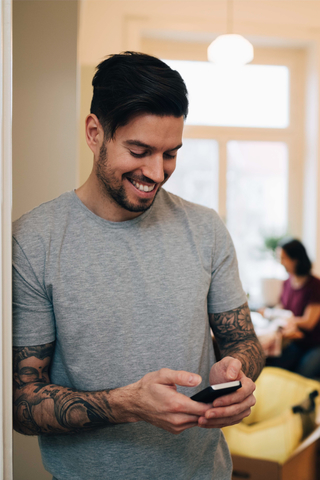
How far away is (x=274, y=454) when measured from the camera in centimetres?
163

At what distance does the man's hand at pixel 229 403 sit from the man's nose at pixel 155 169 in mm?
392

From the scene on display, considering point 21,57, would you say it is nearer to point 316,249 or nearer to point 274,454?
point 274,454

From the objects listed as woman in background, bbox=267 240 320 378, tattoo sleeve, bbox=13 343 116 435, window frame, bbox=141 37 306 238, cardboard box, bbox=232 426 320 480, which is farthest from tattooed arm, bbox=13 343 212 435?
window frame, bbox=141 37 306 238

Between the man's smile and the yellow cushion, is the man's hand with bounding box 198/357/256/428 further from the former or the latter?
the yellow cushion

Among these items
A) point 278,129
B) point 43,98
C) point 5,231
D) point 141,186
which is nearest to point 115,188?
point 141,186

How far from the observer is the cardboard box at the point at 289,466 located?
1.58m

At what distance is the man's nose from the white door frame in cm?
32

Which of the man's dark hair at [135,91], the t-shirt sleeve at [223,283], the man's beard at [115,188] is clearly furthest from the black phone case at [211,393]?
the man's dark hair at [135,91]

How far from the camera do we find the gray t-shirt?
0.86 metres

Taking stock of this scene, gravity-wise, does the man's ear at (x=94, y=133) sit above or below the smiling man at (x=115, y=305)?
above

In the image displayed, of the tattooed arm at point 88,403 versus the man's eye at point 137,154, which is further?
the man's eye at point 137,154

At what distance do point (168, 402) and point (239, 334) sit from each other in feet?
1.06

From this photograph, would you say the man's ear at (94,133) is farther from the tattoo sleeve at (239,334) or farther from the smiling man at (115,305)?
the tattoo sleeve at (239,334)

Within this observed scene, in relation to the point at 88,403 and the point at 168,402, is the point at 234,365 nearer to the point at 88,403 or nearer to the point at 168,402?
the point at 168,402
